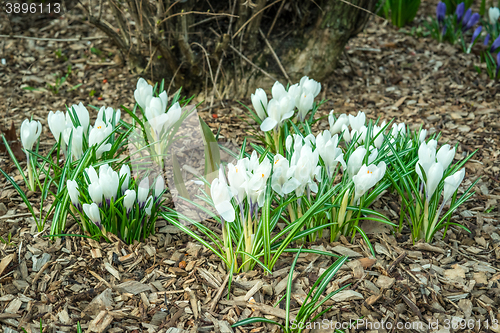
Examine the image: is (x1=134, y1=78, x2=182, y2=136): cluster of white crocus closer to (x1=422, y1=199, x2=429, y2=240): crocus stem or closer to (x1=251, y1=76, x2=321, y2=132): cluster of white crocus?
(x1=251, y1=76, x2=321, y2=132): cluster of white crocus

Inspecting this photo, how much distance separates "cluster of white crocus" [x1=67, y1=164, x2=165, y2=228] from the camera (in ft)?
5.48

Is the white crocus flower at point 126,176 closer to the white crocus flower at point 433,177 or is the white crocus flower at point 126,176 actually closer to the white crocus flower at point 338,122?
the white crocus flower at point 338,122

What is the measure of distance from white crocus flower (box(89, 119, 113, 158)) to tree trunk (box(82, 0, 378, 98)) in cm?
126

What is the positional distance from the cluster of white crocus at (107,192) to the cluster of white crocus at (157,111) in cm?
40

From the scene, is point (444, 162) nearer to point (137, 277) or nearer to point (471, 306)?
point (471, 306)

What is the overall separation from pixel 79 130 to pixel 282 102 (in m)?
1.03

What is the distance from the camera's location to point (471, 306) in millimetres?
1633

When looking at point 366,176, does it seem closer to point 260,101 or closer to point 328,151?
point 328,151

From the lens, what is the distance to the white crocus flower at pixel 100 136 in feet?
6.28

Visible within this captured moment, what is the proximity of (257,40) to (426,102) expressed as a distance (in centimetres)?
149

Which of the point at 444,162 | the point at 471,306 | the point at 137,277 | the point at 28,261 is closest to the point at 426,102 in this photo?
the point at 444,162

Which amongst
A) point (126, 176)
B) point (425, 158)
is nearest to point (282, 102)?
point (425, 158)

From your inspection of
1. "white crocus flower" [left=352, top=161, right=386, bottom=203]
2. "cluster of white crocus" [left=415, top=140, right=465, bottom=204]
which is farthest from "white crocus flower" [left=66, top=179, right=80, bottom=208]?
"cluster of white crocus" [left=415, top=140, right=465, bottom=204]

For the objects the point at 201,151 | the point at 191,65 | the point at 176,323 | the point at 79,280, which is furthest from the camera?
the point at 191,65
